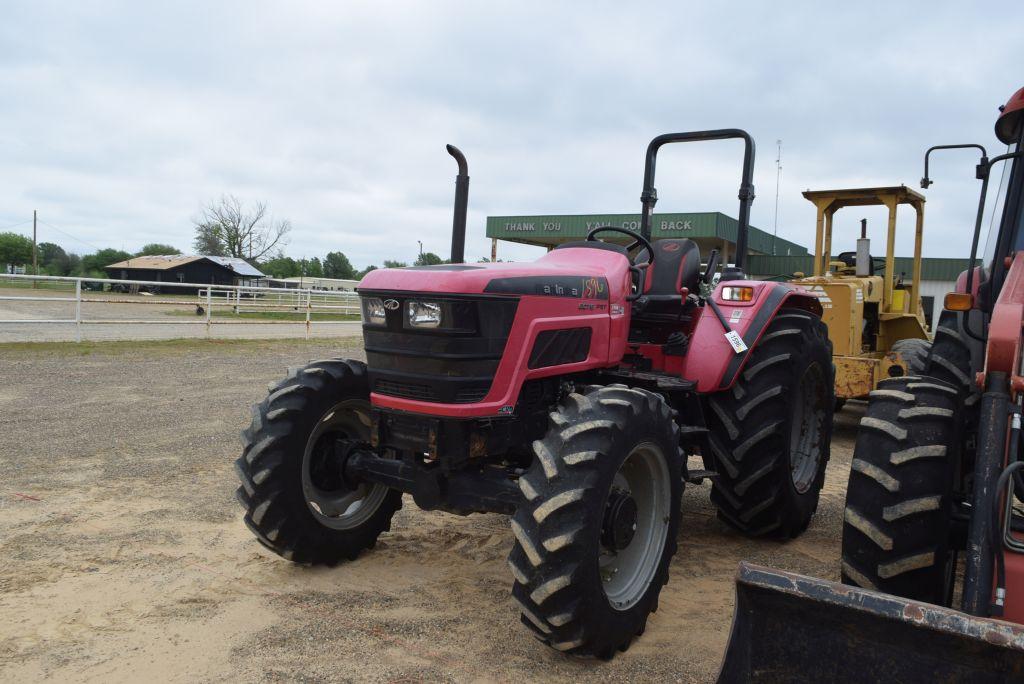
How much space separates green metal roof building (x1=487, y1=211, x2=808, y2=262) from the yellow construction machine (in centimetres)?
1382

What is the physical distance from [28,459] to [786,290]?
214 inches

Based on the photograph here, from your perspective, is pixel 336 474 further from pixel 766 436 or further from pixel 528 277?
pixel 766 436

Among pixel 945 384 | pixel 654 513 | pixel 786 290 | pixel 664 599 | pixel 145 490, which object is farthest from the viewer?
pixel 145 490

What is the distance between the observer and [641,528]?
131 inches

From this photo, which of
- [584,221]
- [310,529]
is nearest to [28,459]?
[310,529]

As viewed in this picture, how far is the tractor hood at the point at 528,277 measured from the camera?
310 cm

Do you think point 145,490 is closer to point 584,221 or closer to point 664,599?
point 664,599

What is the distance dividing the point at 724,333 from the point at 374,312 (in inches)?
77.6

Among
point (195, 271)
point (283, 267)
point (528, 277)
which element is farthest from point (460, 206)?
point (283, 267)

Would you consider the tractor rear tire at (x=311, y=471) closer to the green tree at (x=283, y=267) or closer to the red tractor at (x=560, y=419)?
the red tractor at (x=560, y=419)

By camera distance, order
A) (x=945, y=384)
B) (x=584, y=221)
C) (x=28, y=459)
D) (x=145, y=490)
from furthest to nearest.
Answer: (x=584, y=221)
(x=28, y=459)
(x=145, y=490)
(x=945, y=384)

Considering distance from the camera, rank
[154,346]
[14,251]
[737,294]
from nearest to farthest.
Result: [737,294] → [154,346] → [14,251]

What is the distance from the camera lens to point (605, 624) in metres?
2.88

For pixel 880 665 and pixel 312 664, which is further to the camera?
pixel 312 664
